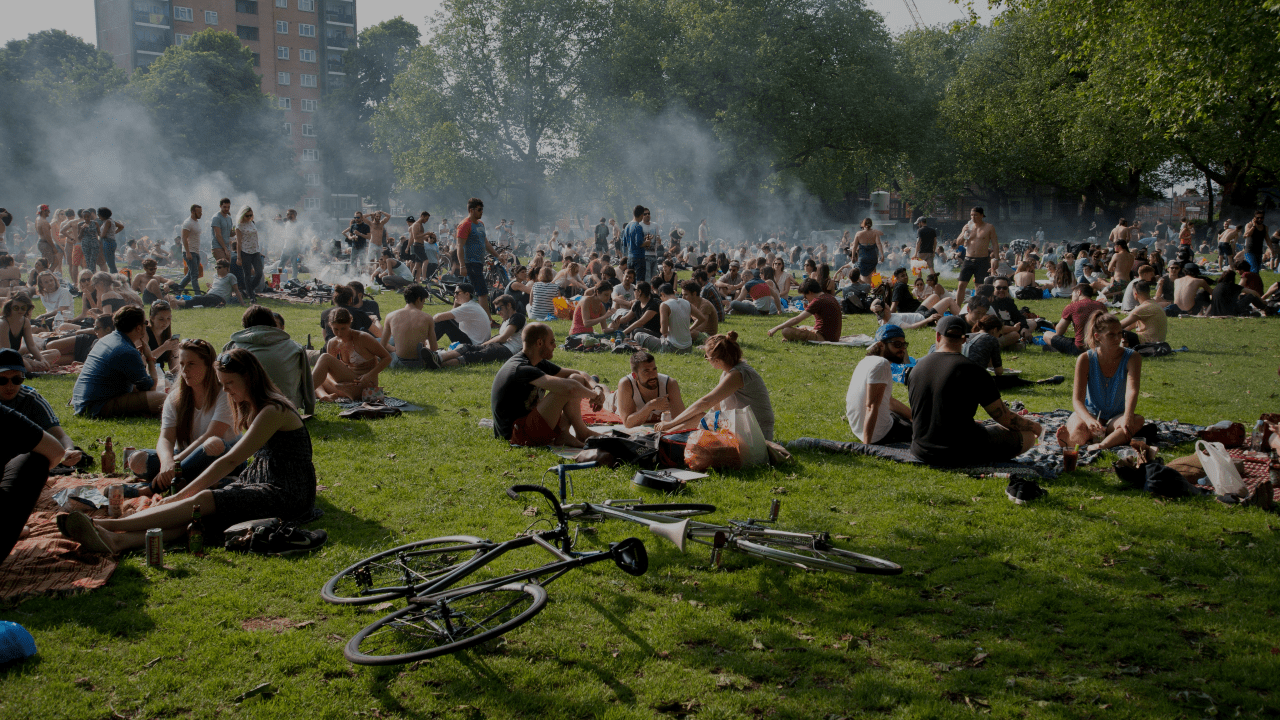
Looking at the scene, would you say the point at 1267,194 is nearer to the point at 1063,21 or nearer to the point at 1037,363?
the point at 1063,21

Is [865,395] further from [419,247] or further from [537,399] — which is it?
[419,247]

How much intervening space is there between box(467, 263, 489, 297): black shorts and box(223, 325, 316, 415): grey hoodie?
741 cm

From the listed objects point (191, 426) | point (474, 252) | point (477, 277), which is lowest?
point (191, 426)

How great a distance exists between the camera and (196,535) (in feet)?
18.1

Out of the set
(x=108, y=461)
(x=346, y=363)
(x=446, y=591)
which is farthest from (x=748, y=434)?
(x=346, y=363)

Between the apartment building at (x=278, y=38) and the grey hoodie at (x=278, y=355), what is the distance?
68186 mm

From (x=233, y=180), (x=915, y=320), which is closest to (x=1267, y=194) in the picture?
(x=915, y=320)

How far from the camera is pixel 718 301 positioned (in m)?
17.1

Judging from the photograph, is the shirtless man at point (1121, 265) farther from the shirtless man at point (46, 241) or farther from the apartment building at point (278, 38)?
the apartment building at point (278, 38)

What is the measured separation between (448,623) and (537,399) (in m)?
3.94

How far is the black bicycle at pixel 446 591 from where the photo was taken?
13.1 ft

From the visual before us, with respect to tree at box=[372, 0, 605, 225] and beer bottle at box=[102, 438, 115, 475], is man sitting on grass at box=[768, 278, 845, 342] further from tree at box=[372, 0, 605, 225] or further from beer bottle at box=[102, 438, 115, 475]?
tree at box=[372, 0, 605, 225]

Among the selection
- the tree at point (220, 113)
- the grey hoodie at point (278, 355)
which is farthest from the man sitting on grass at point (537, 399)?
the tree at point (220, 113)

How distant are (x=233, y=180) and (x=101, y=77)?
10382 millimetres
